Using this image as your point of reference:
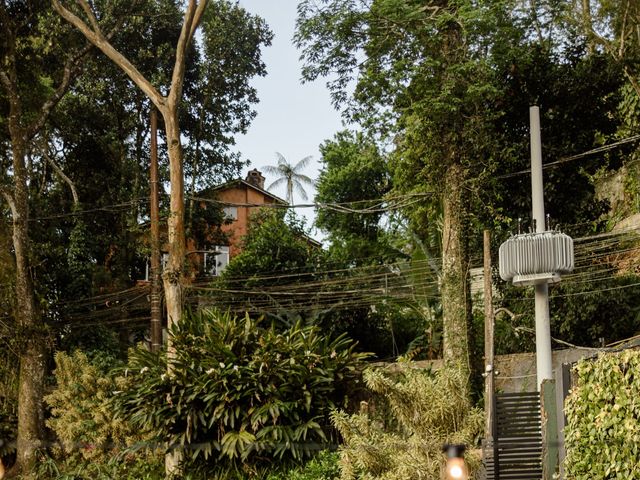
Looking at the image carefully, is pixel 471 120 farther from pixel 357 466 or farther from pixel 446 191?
pixel 357 466

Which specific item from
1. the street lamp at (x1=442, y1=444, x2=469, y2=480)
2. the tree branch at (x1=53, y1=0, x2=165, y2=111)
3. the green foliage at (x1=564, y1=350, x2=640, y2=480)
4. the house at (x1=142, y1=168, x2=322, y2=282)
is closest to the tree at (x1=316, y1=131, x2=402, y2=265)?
the house at (x1=142, y1=168, x2=322, y2=282)

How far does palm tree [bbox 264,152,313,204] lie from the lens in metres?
48.4

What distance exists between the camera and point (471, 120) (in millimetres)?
17812

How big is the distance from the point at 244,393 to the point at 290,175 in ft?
121

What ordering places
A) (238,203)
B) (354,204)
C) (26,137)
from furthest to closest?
(238,203), (354,204), (26,137)

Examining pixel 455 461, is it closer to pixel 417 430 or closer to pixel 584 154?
pixel 417 430

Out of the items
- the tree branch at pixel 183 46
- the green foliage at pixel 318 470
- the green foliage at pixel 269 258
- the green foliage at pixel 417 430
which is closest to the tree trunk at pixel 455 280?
the green foliage at pixel 318 470

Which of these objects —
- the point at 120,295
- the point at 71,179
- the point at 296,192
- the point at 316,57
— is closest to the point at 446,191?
the point at 316,57

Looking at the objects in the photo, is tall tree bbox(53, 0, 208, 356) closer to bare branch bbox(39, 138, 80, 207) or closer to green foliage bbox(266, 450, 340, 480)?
green foliage bbox(266, 450, 340, 480)

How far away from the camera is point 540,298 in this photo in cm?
1084

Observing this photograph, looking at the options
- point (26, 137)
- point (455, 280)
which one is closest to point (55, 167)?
point (26, 137)

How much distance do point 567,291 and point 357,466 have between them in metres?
12.0

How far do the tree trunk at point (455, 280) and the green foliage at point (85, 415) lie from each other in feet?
19.4

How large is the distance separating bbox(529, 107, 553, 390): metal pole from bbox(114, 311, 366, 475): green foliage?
9.27 feet
